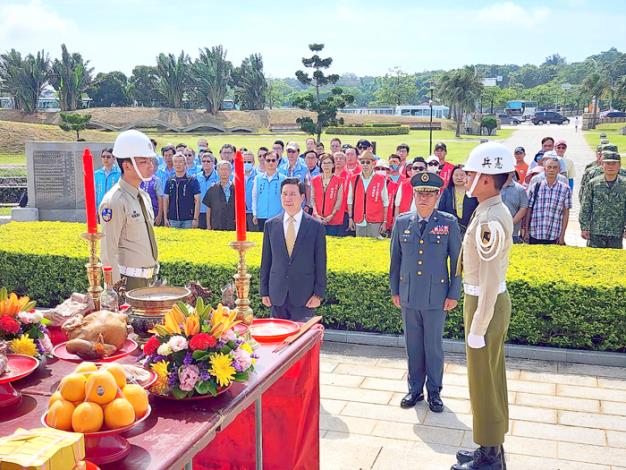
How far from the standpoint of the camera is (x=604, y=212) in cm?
855

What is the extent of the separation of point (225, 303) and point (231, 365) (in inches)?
35.5

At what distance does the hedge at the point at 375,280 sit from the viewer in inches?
253

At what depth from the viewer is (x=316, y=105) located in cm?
3272

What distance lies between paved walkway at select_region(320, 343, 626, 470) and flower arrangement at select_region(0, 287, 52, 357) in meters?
2.19

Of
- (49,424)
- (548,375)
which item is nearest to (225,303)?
(49,424)

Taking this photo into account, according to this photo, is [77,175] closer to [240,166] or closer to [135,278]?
[135,278]

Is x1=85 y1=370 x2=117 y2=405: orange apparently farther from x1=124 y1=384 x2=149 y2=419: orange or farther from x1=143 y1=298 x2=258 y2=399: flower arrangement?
x1=143 y1=298 x2=258 y2=399: flower arrangement

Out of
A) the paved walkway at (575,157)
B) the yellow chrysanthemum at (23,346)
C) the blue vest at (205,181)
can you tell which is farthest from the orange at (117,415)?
the paved walkway at (575,157)

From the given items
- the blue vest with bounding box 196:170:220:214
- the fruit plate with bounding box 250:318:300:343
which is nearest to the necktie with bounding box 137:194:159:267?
the fruit plate with bounding box 250:318:300:343

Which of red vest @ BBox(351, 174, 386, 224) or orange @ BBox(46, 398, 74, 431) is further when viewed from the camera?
red vest @ BBox(351, 174, 386, 224)

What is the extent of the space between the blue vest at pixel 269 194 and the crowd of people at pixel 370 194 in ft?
0.05

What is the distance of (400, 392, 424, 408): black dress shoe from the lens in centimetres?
545

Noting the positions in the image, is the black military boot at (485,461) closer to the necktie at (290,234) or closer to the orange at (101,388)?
the necktie at (290,234)

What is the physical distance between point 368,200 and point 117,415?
25.5ft
